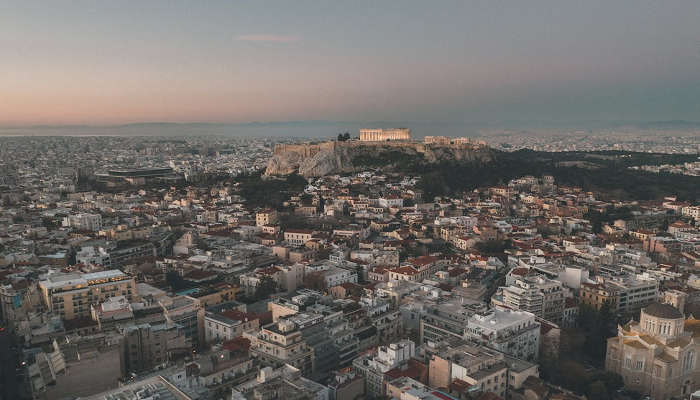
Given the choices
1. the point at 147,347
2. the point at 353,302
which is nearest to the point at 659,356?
the point at 353,302

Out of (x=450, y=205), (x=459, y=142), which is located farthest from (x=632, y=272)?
(x=459, y=142)

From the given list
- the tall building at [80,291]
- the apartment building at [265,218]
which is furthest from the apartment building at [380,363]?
the apartment building at [265,218]

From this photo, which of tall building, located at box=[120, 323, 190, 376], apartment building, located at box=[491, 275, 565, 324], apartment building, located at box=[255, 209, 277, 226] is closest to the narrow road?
tall building, located at box=[120, 323, 190, 376]

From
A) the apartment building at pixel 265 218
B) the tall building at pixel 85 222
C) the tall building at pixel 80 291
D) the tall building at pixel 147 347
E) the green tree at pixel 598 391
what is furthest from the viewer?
the apartment building at pixel 265 218

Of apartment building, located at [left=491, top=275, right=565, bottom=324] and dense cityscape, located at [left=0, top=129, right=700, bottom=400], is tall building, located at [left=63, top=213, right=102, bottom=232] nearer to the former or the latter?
dense cityscape, located at [left=0, top=129, right=700, bottom=400]

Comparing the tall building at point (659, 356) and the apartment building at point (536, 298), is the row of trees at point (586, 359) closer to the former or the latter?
the tall building at point (659, 356)
